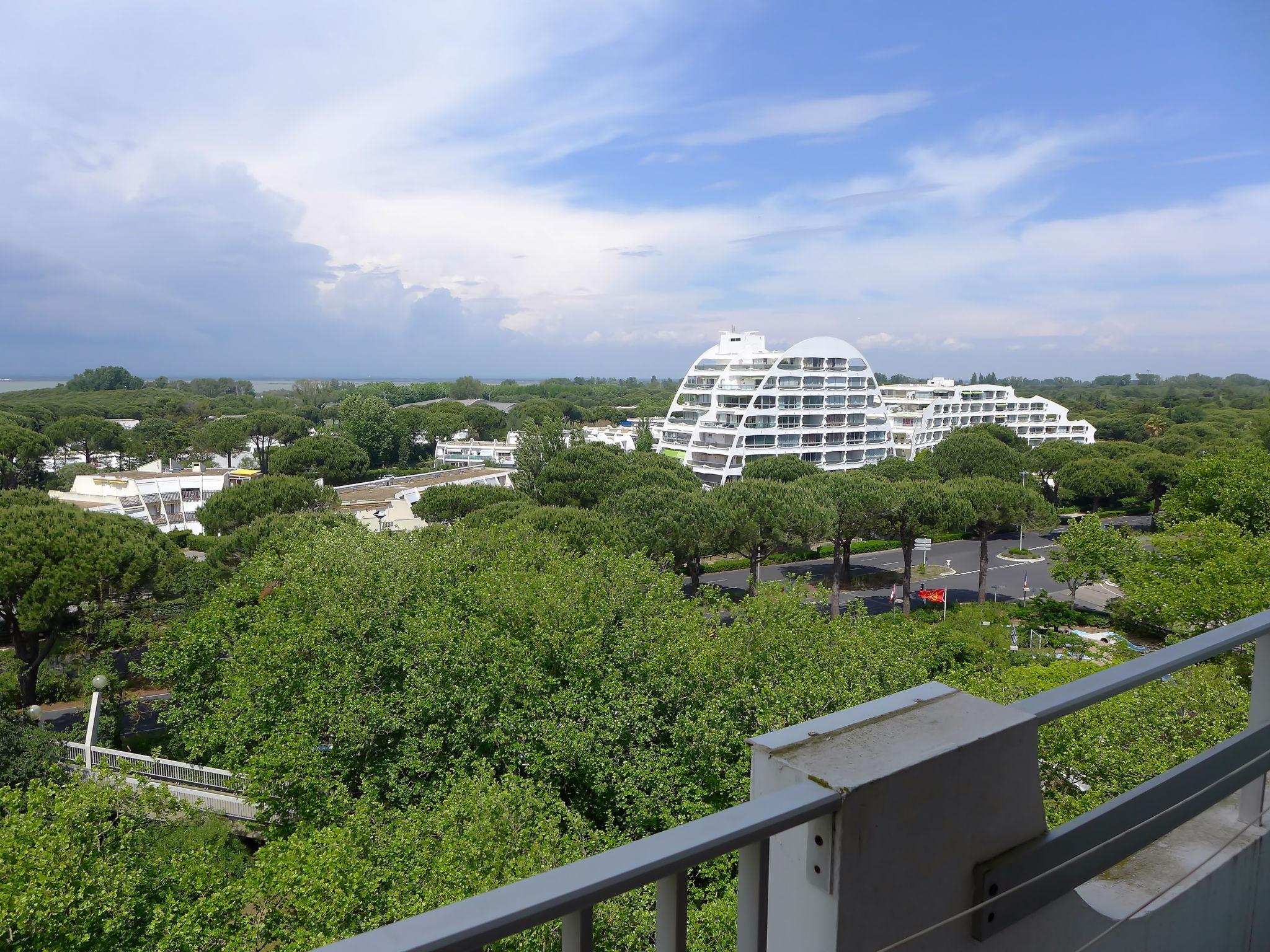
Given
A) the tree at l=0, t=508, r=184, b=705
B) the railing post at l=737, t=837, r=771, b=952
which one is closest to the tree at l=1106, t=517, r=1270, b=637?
the railing post at l=737, t=837, r=771, b=952

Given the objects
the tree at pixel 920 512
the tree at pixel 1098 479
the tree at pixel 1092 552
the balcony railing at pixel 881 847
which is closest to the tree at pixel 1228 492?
the tree at pixel 1092 552

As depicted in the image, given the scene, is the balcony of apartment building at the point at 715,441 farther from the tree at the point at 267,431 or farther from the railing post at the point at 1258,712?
the railing post at the point at 1258,712

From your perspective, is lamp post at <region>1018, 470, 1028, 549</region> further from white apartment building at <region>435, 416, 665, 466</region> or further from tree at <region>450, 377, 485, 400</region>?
tree at <region>450, 377, 485, 400</region>

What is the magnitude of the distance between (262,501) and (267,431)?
108 feet

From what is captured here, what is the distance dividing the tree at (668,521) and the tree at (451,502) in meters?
6.66

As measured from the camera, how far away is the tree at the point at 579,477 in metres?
31.9

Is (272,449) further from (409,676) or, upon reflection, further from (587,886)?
(587,886)

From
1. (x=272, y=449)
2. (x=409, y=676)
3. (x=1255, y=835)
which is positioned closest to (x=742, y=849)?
(x=1255, y=835)

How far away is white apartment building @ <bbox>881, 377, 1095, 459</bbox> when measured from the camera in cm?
5972

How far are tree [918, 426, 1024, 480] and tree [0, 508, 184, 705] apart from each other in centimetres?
4035

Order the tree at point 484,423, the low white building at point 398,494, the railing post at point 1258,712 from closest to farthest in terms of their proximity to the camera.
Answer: the railing post at point 1258,712 → the low white building at point 398,494 → the tree at point 484,423

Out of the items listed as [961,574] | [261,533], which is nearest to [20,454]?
[261,533]

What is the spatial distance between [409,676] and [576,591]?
9.88ft

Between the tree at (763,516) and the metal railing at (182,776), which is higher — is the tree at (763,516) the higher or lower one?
the higher one
